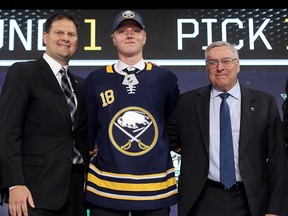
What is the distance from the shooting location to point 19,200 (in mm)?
2004

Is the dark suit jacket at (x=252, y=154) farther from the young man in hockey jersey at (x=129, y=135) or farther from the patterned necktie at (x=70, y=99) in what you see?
the patterned necktie at (x=70, y=99)

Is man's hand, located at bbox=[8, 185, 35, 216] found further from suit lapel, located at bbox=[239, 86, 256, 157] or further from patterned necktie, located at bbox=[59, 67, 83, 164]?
Answer: suit lapel, located at bbox=[239, 86, 256, 157]

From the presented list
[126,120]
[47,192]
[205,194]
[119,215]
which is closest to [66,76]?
[126,120]

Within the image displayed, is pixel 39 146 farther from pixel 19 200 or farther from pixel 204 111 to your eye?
pixel 204 111

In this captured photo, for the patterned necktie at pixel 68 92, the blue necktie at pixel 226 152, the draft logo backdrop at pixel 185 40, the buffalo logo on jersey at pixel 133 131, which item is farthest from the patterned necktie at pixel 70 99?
the draft logo backdrop at pixel 185 40

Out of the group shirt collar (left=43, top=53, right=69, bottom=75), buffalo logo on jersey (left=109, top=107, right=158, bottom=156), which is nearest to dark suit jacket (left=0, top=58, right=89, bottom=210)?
shirt collar (left=43, top=53, right=69, bottom=75)

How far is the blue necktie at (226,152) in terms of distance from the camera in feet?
6.95

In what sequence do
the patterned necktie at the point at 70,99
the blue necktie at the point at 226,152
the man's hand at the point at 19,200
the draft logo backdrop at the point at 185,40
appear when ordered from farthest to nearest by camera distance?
the draft logo backdrop at the point at 185,40, the patterned necktie at the point at 70,99, the blue necktie at the point at 226,152, the man's hand at the point at 19,200

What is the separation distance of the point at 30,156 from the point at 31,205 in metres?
0.23

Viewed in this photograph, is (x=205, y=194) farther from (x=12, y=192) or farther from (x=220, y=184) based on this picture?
(x=12, y=192)

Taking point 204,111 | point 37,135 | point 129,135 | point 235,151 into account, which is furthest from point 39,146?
point 235,151

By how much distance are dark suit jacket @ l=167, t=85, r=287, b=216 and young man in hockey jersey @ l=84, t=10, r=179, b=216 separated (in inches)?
4.3

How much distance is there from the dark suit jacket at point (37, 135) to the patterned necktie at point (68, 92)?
0.05 metres

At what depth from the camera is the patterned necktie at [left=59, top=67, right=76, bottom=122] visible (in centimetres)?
224
